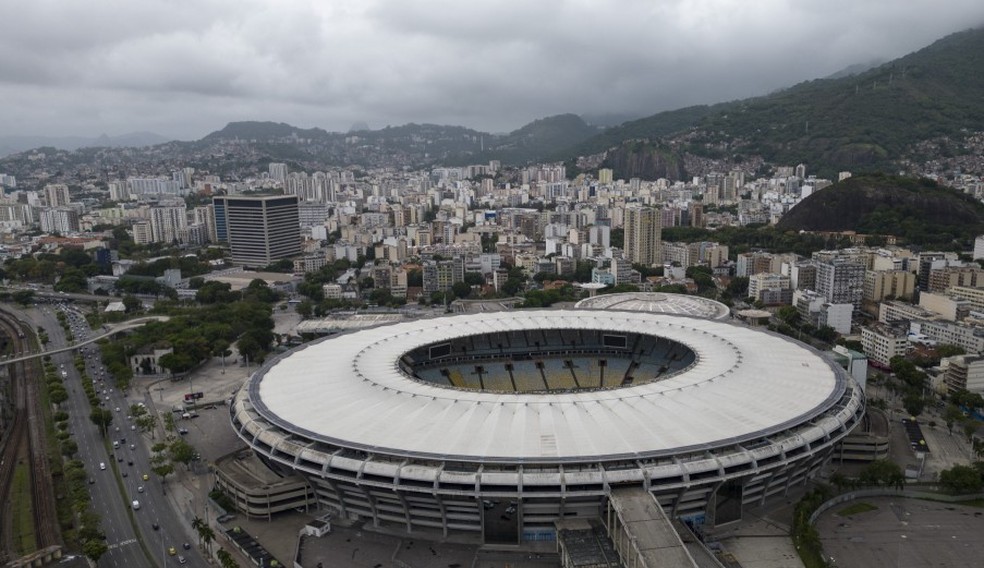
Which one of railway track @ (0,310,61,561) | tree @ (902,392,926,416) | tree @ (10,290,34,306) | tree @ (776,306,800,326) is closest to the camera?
railway track @ (0,310,61,561)

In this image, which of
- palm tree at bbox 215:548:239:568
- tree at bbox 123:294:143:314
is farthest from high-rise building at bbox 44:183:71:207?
palm tree at bbox 215:548:239:568

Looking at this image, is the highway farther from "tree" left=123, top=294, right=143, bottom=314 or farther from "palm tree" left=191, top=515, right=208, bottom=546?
"tree" left=123, top=294, right=143, bottom=314

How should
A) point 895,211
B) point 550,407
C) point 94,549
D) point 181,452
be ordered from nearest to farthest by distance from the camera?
point 94,549, point 550,407, point 181,452, point 895,211

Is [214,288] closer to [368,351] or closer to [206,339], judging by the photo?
[206,339]

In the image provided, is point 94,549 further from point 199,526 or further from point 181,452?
point 181,452

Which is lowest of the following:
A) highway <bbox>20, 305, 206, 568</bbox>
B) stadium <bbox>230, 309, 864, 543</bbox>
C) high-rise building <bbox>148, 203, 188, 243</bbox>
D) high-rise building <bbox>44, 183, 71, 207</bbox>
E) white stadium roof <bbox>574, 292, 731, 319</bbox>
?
highway <bbox>20, 305, 206, 568</bbox>

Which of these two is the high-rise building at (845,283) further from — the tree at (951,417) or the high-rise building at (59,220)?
the high-rise building at (59,220)

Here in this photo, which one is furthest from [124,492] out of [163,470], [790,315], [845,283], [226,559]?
[845,283]
